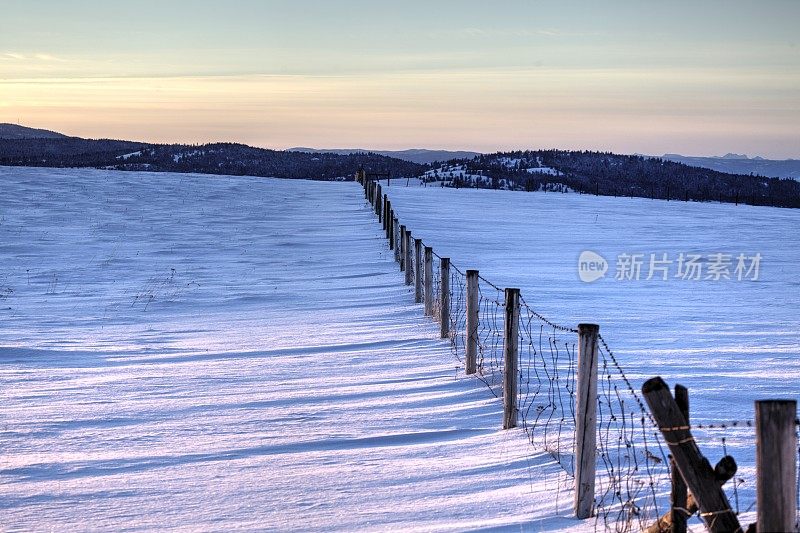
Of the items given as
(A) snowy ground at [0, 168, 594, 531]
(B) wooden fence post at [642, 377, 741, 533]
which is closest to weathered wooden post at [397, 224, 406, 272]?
(A) snowy ground at [0, 168, 594, 531]

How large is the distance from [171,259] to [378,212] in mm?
10312

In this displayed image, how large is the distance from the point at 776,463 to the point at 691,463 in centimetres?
66

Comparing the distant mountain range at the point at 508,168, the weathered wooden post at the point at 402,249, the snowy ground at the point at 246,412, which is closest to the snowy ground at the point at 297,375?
the snowy ground at the point at 246,412

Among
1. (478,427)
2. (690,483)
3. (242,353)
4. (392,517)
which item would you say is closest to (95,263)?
(242,353)

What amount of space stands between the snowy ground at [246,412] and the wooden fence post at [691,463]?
5.81 feet

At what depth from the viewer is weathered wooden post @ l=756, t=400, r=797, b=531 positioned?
2975 millimetres

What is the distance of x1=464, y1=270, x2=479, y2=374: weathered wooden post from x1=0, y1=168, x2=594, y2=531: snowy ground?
0.23 m

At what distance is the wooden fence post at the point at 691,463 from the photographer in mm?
3539

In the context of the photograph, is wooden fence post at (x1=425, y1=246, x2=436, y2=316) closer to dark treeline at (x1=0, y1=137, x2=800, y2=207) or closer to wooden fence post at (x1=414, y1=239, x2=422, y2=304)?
wooden fence post at (x1=414, y1=239, x2=422, y2=304)

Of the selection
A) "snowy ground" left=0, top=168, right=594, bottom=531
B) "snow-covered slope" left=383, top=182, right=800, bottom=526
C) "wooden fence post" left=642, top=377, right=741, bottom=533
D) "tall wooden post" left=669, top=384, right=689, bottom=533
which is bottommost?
"snowy ground" left=0, top=168, right=594, bottom=531

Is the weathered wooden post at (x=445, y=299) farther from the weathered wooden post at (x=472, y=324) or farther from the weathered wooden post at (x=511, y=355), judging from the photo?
the weathered wooden post at (x=511, y=355)

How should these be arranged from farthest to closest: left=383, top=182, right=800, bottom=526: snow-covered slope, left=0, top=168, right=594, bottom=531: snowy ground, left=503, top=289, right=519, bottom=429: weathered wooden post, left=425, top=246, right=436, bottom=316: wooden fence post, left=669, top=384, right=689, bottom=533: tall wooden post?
left=425, top=246, right=436, bottom=316: wooden fence post < left=383, top=182, right=800, bottom=526: snow-covered slope < left=503, top=289, right=519, bottom=429: weathered wooden post < left=0, top=168, right=594, bottom=531: snowy ground < left=669, top=384, right=689, bottom=533: tall wooden post

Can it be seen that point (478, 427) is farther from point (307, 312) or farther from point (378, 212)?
point (378, 212)

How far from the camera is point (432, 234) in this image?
26688 mm
